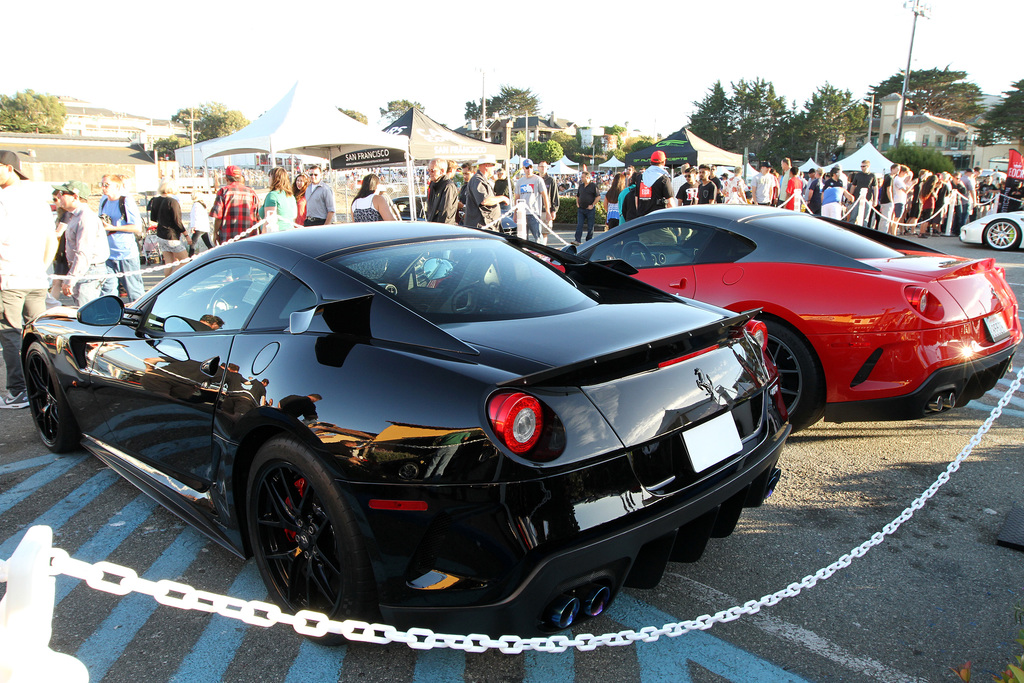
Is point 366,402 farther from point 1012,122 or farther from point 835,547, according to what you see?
point 1012,122

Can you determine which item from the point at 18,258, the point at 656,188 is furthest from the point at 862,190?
the point at 18,258

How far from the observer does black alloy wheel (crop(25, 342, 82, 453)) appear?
13.4ft

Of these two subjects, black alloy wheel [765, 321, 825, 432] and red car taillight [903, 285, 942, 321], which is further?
black alloy wheel [765, 321, 825, 432]

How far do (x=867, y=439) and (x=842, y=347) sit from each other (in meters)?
0.84

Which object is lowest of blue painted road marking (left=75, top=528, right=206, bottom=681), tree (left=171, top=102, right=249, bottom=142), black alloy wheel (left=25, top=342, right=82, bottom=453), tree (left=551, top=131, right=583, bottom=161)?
blue painted road marking (left=75, top=528, right=206, bottom=681)

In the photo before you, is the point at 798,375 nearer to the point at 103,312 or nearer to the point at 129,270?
the point at 103,312

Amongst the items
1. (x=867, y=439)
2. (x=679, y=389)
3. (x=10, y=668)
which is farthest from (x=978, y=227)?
(x=10, y=668)

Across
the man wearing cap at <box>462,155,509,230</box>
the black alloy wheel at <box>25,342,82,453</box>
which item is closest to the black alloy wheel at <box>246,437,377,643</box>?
the black alloy wheel at <box>25,342,82,453</box>

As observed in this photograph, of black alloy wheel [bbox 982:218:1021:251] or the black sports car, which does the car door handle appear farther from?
black alloy wheel [bbox 982:218:1021:251]

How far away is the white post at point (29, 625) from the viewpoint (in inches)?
43.4

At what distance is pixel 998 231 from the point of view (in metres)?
15.3

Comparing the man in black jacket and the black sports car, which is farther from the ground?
the man in black jacket

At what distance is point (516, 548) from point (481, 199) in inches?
338

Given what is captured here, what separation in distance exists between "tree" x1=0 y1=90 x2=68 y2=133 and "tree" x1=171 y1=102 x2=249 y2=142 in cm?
2479
